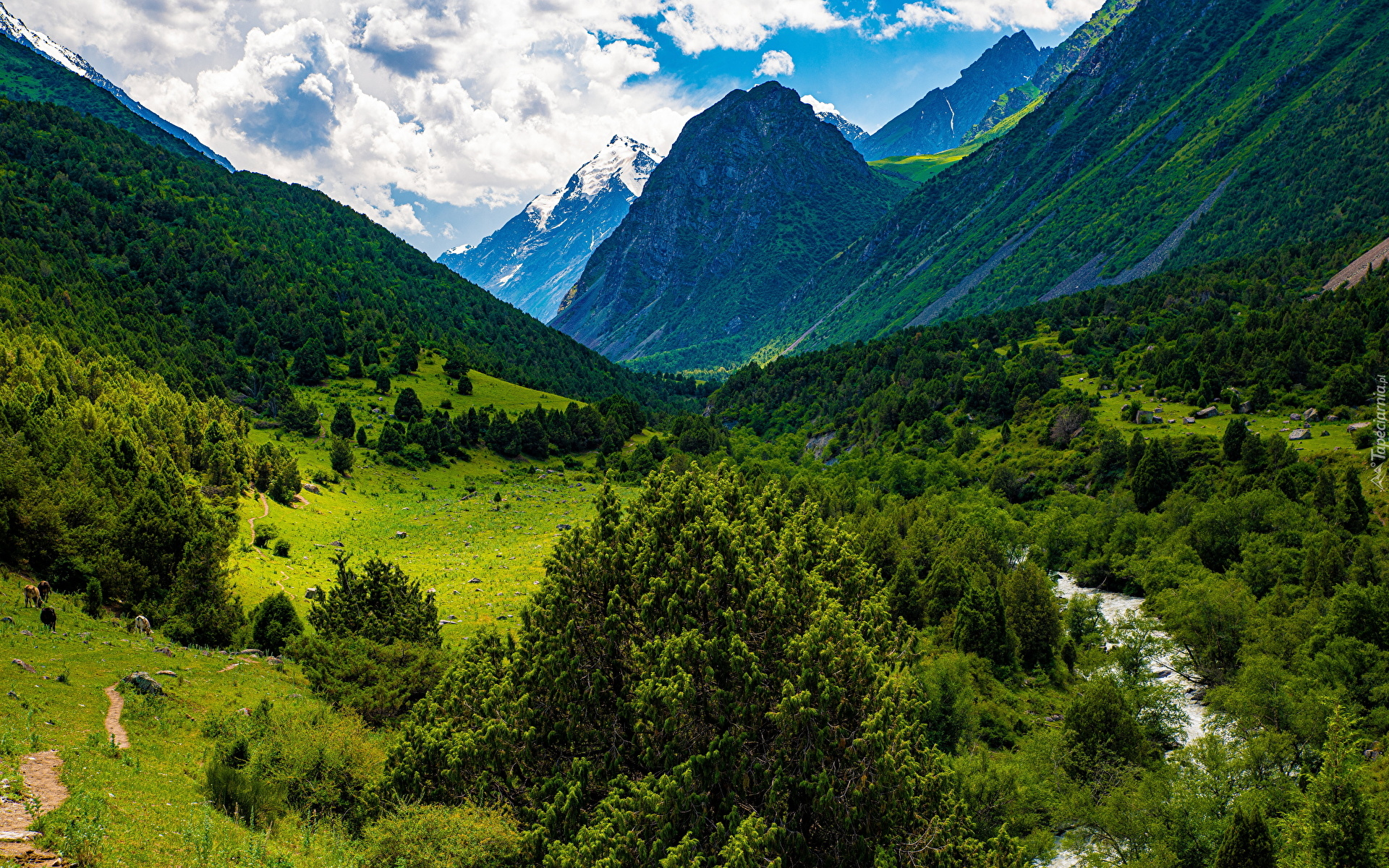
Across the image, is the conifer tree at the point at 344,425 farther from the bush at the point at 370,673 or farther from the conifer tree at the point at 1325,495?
the conifer tree at the point at 1325,495

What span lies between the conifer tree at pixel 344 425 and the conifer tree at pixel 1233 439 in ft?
367

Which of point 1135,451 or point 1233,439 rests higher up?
point 1135,451

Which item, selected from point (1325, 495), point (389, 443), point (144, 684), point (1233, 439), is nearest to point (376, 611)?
point (144, 684)

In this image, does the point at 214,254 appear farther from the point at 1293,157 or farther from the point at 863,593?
the point at 1293,157

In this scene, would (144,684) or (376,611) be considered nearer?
(144,684)

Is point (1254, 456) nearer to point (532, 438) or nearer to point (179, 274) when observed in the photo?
point (532, 438)

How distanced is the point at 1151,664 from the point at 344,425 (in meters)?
102

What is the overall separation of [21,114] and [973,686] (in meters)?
213

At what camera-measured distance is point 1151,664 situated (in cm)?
5766

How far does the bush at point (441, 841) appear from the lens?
18766 millimetres

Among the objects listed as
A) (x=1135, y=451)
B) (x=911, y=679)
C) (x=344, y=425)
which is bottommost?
(x=1135, y=451)

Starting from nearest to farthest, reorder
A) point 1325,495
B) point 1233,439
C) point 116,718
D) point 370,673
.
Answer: point 116,718 → point 370,673 → point 1325,495 → point 1233,439

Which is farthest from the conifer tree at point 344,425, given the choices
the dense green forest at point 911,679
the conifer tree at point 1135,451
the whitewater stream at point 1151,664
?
the conifer tree at point 1135,451

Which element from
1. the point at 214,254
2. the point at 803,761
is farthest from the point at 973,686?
the point at 214,254
